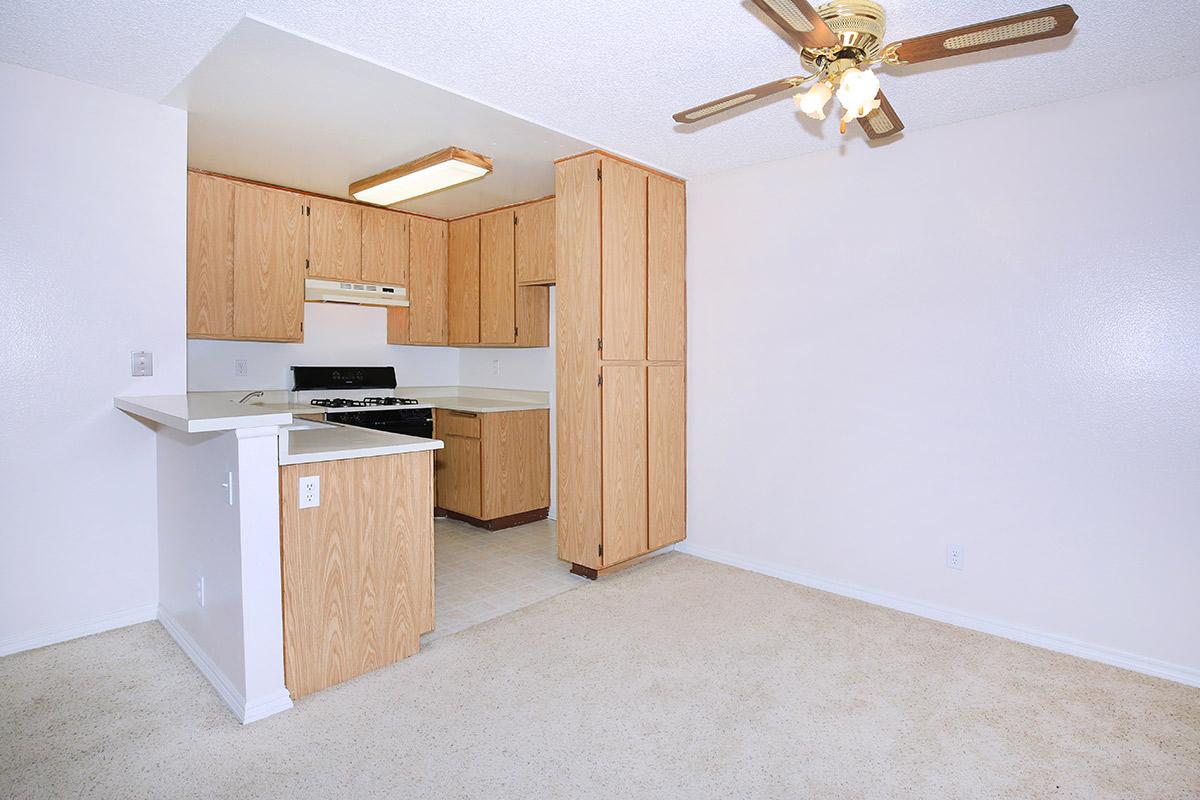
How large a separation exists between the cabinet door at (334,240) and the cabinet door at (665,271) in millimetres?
2292

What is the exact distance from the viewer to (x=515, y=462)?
15.4ft

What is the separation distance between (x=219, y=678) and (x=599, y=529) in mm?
1870

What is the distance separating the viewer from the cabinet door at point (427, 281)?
502 cm

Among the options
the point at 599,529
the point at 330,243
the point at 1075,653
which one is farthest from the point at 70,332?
the point at 1075,653

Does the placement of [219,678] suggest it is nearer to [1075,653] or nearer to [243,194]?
[243,194]

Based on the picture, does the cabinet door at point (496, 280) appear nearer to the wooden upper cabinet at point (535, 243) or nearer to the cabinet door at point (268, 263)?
the wooden upper cabinet at point (535, 243)

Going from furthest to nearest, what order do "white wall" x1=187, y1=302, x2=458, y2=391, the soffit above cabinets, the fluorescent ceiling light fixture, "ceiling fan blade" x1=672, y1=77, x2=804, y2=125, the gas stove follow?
the gas stove
"white wall" x1=187, y1=302, x2=458, y2=391
the fluorescent ceiling light fixture
the soffit above cabinets
"ceiling fan blade" x1=672, y1=77, x2=804, y2=125

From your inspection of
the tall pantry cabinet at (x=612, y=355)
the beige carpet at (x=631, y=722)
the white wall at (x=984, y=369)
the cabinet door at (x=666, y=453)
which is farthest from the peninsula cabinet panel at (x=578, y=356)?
the white wall at (x=984, y=369)

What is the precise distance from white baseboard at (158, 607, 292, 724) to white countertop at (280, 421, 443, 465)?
0.82m

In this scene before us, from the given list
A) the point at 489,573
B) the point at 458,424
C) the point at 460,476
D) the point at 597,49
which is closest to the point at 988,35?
the point at 597,49

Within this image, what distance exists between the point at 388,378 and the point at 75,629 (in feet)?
9.07

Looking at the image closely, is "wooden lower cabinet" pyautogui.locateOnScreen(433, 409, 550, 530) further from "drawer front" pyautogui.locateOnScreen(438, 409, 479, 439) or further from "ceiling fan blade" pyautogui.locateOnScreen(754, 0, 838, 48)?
"ceiling fan blade" pyautogui.locateOnScreen(754, 0, 838, 48)

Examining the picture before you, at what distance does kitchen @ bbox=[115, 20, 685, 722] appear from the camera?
2256mm

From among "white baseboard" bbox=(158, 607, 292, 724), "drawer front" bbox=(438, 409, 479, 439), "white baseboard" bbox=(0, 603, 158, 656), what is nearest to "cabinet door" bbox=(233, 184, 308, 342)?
"drawer front" bbox=(438, 409, 479, 439)
